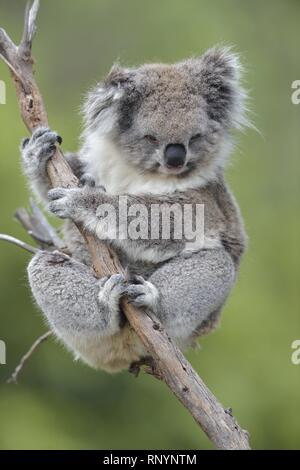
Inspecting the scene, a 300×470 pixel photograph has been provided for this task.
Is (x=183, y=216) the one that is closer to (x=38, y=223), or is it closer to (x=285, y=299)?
(x=38, y=223)

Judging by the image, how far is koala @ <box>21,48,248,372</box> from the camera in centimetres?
479

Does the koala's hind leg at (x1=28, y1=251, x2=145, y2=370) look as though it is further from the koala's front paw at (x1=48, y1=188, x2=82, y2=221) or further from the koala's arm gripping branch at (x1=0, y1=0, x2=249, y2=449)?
the koala's front paw at (x1=48, y1=188, x2=82, y2=221)

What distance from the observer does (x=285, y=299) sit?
35.9 ft

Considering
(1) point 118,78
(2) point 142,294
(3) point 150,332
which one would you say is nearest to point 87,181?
(1) point 118,78

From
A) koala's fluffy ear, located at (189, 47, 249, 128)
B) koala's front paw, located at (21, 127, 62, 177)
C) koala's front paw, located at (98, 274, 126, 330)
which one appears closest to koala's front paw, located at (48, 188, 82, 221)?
koala's front paw, located at (21, 127, 62, 177)

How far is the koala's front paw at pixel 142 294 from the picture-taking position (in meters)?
4.51

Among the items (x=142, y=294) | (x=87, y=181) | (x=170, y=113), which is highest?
(x=170, y=113)

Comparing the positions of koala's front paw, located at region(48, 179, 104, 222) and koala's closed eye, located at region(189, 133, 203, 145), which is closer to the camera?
koala's front paw, located at region(48, 179, 104, 222)

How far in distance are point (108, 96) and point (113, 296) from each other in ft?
4.08

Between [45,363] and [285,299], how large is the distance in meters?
3.04

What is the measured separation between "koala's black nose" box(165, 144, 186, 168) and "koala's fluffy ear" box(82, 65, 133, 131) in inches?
17.6

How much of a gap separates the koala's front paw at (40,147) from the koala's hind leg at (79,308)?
0.52 m

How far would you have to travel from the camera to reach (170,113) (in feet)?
16.3

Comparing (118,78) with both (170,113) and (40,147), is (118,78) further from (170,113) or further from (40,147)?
(40,147)
